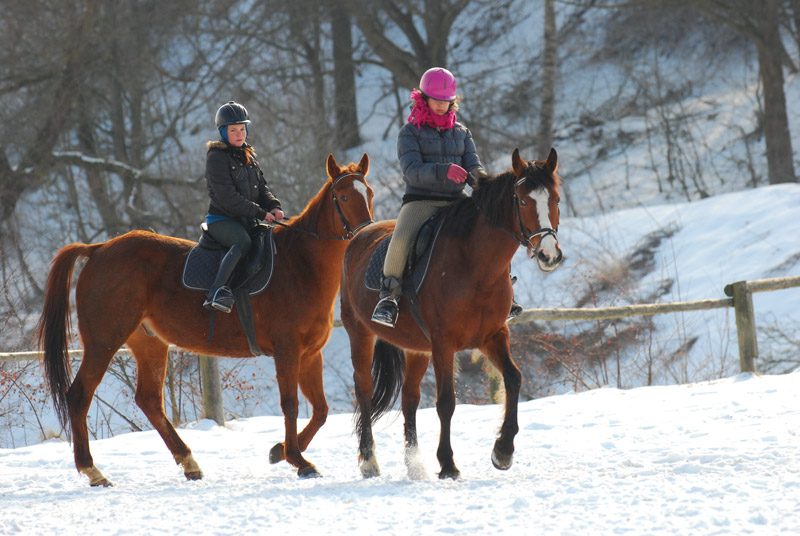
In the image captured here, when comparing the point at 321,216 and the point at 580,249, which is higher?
the point at 580,249

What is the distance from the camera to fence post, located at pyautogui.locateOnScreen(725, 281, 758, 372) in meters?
9.48

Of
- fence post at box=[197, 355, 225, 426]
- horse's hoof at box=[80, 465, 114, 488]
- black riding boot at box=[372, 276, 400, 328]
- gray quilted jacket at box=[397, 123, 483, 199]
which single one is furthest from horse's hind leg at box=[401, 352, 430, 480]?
fence post at box=[197, 355, 225, 426]

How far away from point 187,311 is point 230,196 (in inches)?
37.6

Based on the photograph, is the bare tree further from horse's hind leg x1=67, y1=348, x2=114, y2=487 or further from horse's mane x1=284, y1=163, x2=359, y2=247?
horse's hind leg x1=67, y1=348, x2=114, y2=487

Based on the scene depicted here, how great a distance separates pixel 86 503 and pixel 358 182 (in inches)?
116

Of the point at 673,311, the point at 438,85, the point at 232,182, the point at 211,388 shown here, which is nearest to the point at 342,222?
the point at 232,182

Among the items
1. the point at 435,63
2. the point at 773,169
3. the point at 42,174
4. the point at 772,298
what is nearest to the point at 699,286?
the point at 772,298

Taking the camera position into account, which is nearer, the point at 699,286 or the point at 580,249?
the point at 699,286

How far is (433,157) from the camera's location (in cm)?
621

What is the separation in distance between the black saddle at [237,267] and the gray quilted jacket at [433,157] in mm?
1245

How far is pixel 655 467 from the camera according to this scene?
555cm

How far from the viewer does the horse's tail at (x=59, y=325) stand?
265 inches

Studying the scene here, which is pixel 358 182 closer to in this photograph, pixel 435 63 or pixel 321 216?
pixel 321 216

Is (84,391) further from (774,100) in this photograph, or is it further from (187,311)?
(774,100)
